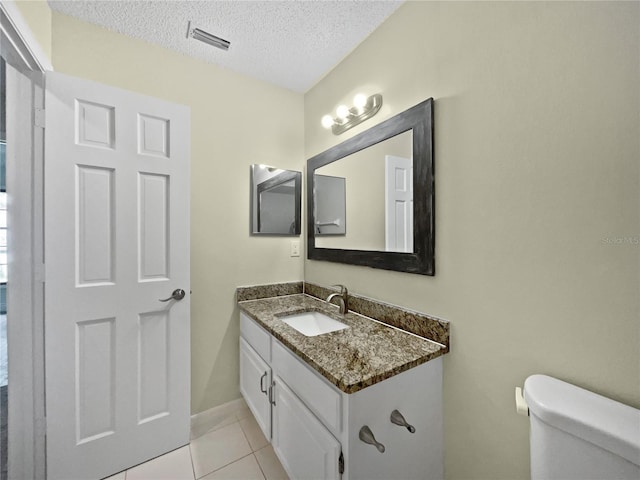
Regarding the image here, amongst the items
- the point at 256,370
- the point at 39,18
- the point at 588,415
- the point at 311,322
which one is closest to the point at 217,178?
the point at 39,18

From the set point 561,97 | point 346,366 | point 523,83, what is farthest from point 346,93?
point 346,366

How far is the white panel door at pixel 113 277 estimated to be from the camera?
4.10 ft

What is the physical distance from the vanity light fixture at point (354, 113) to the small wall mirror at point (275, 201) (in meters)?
0.49

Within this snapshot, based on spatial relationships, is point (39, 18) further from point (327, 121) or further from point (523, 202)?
point (523, 202)

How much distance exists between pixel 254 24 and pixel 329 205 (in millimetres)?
1102

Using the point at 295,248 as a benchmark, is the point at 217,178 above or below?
above

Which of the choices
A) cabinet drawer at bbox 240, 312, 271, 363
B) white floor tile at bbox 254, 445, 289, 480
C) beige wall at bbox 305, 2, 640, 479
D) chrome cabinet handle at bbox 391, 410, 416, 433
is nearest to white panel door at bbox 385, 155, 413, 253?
beige wall at bbox 305, 2, 640, 479

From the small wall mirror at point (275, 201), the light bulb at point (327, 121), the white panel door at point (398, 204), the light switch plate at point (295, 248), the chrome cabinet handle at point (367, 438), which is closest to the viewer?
the chrome cabinet handle at point (367, 438)

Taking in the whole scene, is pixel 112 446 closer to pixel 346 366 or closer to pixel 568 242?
pixel 346 366

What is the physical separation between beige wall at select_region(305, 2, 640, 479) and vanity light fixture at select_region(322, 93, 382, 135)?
15 centimetres

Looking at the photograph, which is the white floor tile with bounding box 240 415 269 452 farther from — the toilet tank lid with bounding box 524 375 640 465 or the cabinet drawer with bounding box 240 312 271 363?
the toilet tank lid with bounding box 524 375 640 465

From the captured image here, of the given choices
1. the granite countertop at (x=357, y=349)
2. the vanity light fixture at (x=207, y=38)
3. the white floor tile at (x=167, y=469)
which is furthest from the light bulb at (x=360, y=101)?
the white floor tile at (x=167, y=469)

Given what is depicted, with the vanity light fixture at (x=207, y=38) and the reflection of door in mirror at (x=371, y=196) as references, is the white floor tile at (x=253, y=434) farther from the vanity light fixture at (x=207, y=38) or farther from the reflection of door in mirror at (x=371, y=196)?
the vanity light fixture at (x=207, y=38)

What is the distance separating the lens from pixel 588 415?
672 millimetres
